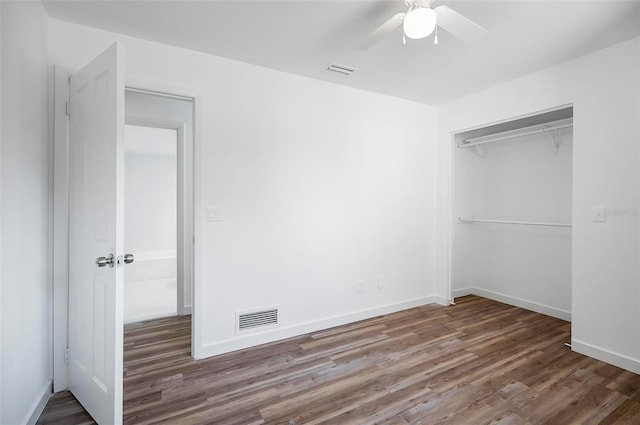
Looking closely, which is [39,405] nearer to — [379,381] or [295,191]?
[379,381]

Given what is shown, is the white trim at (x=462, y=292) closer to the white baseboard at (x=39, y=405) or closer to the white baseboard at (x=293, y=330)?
the white baseboard at (x=293, y=330)

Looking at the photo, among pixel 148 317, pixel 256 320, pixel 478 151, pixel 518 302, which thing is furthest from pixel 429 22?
pixel 148 317

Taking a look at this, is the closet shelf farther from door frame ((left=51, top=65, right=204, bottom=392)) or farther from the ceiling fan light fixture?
door frame ((left=51, top=65, right=204, bottom=392))

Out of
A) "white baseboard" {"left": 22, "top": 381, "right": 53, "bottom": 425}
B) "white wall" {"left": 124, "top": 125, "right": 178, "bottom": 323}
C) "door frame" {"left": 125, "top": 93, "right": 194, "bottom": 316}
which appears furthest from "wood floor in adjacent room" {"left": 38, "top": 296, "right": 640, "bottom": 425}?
"white wall" {"left": 124, "top": 125, "right": 178, "bottom": 323}

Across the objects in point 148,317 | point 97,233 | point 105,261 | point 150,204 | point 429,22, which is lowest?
point 148,317

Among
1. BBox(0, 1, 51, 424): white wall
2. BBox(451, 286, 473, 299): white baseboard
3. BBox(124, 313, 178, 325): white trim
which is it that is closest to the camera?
BBox(0, 1, 51, 424): white wall

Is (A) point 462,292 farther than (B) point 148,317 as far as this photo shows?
Yes

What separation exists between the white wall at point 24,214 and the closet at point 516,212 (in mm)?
3948

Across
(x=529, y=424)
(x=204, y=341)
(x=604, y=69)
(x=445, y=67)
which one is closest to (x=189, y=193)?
(x=204, y=341)

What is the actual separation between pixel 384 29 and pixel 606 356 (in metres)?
2.98

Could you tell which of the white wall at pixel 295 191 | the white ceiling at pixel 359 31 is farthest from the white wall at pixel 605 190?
the white wall at pixel 295 191

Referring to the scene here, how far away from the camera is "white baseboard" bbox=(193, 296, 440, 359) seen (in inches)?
102

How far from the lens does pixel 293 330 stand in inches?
116

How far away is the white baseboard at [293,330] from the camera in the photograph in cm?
258
